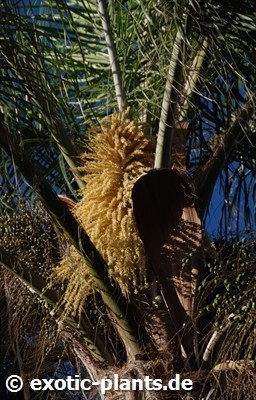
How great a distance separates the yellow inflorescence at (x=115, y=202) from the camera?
187 inches

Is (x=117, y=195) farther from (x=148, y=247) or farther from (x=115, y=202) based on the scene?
(x=148, y=247)

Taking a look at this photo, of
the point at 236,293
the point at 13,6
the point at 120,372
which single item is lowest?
the point at 120,372

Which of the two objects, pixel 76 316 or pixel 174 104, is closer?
pixel 174 104

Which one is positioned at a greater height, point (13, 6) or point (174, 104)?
point (13, 6)

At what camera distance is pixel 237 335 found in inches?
187

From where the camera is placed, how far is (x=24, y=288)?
17.2 feet

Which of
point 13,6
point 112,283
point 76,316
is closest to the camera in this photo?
point 13,6

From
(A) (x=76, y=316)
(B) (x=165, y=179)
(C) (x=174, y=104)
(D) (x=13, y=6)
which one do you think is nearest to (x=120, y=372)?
(A) (x=76, y=316)

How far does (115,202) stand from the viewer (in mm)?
4898

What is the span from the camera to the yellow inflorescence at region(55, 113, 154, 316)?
4758 mm

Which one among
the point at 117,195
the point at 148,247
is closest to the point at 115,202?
the point at 117,195

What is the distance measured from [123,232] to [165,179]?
1.21ft

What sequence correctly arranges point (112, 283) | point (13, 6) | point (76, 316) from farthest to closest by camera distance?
point (76, 316) → point (112, 283) → point (13, 6)

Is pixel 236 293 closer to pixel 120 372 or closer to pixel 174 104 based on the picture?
pixel 120 372
